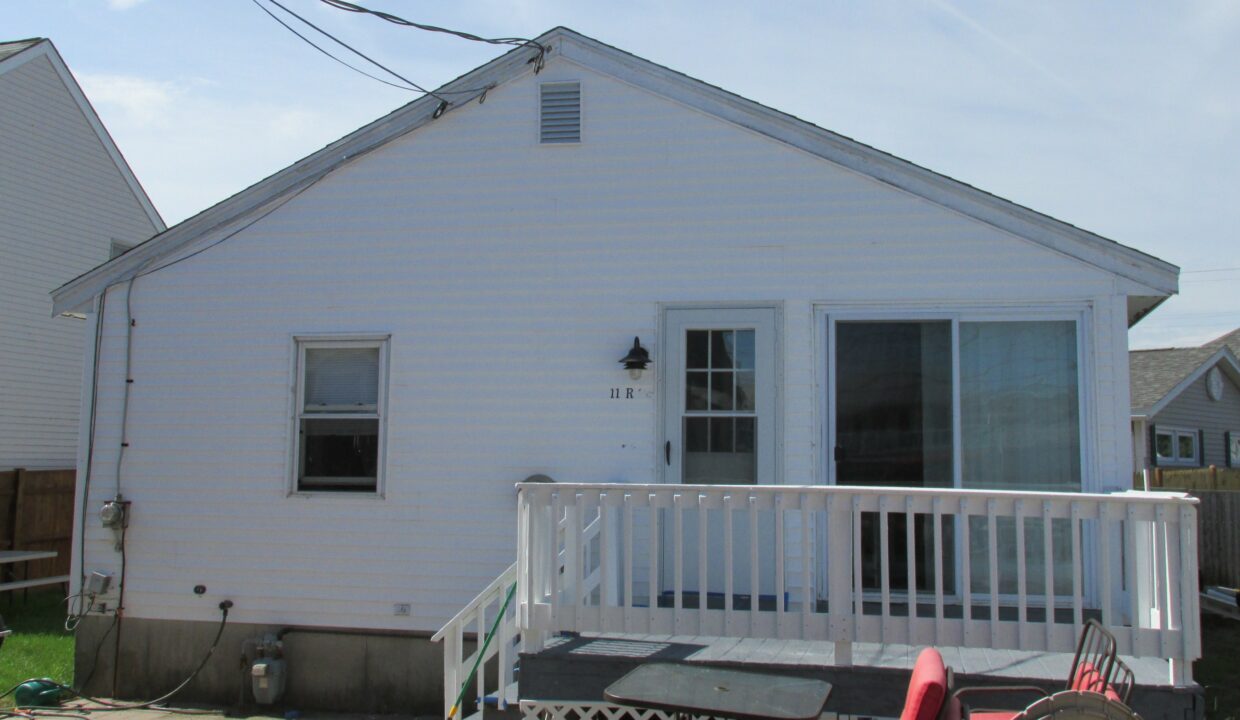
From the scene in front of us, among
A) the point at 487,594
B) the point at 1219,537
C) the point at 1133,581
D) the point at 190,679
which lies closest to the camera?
the point at 1133,581

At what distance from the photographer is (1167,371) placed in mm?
23297

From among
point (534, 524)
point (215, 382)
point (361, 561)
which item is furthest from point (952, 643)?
point (215, 382)

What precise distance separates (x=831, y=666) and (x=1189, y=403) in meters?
21.2

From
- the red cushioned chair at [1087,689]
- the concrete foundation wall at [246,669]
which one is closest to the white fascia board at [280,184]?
the concrete foundation wall at [246,669]

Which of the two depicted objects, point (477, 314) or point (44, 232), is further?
point (44, 232)

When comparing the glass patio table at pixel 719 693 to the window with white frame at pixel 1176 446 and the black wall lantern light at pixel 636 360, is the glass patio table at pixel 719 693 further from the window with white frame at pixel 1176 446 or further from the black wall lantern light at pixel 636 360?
the window with white frame at pixel 1176 446

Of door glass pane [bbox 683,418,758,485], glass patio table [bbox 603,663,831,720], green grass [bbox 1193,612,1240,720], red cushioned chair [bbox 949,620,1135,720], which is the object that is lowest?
green grass [bbox 1193,612,1240,720]

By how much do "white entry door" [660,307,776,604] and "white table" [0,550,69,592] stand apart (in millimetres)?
9372

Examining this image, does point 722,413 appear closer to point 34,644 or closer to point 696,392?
point 696,392

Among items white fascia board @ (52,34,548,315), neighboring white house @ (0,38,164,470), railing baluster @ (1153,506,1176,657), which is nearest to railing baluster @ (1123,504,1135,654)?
railing baluster @ (1153,506,1176,657)

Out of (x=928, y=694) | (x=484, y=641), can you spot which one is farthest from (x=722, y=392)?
(x=928, y=694)

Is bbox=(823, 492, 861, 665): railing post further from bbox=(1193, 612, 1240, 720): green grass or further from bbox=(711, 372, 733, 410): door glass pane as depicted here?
bbox=(1193, 612, 1240, 720): green grass

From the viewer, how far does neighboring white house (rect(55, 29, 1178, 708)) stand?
309 inches

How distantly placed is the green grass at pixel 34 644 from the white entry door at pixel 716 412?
5863 millimetres
